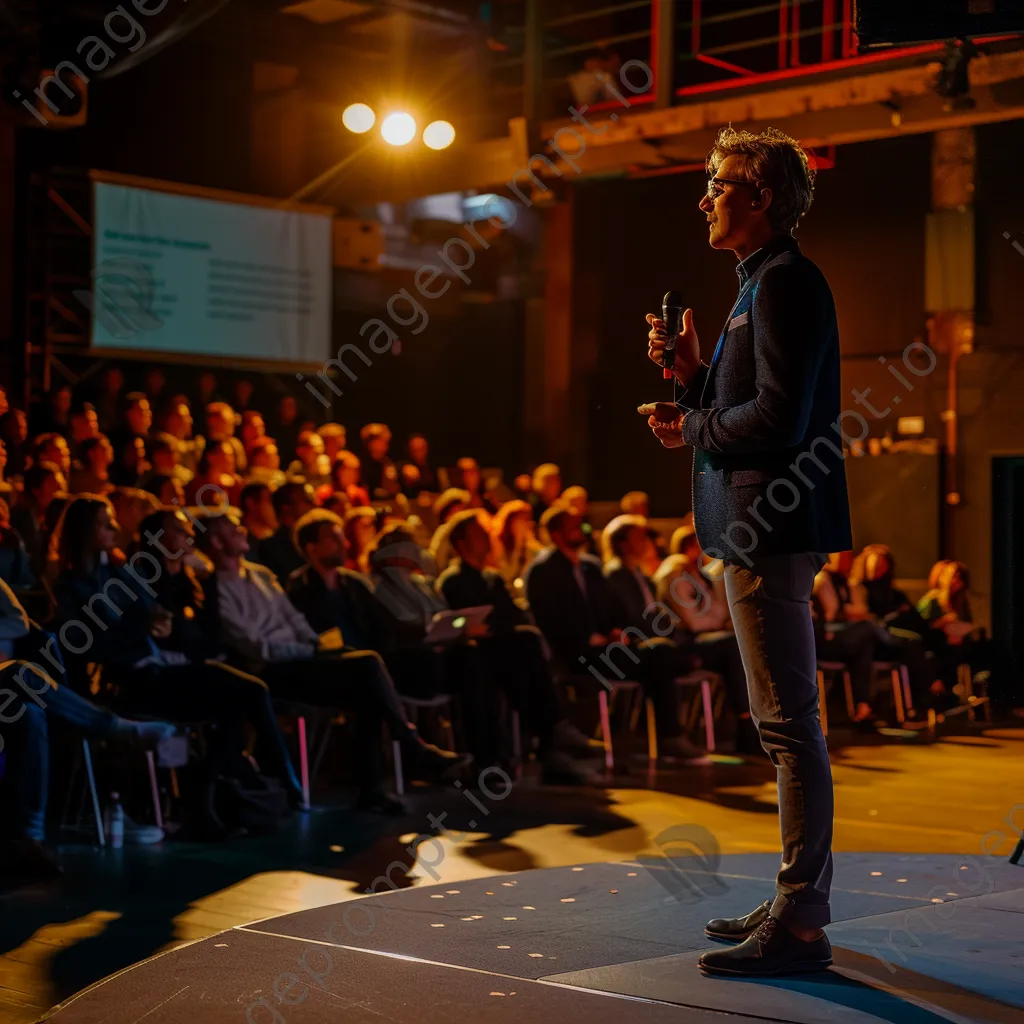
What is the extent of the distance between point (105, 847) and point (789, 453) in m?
3.28

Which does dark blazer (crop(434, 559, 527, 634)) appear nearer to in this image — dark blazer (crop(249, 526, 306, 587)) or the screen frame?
dark blazer (crop(249, 526, 306, 587))

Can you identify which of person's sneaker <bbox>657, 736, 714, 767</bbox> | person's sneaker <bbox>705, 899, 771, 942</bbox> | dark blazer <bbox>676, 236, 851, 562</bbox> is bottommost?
person's sneaker <bbox>657, 736, 714, 767</bbox>

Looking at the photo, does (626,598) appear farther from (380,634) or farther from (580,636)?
(380,634)

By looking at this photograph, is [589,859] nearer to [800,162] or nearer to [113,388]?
[800,162]

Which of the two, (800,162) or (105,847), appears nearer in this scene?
(800,162)

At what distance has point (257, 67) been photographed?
14000 millimetres

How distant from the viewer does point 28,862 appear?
4.67 metres

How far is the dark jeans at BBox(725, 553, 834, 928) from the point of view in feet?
9.19

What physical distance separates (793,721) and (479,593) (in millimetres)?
4432

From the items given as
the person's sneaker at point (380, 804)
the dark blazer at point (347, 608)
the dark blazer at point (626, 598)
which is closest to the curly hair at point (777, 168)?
the person's sneaker at point (380, 804)

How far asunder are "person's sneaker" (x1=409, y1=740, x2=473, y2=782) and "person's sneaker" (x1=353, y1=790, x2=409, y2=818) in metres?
0.43

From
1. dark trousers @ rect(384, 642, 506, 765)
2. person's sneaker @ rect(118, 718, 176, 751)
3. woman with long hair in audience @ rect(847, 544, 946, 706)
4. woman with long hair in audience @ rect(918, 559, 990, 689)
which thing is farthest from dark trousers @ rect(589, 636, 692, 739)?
woman with long hair in audience @ rect(918, 559, 990, 689)

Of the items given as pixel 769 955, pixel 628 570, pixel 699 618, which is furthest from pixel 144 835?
pixel 699 618

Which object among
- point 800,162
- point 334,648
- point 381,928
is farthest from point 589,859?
point 800,162
